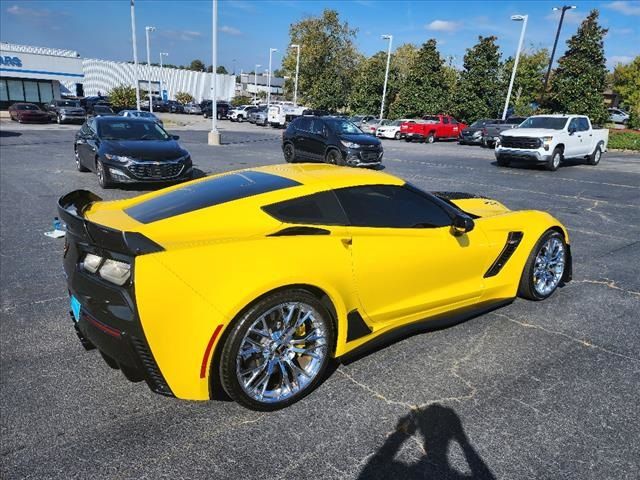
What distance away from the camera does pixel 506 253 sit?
13.5ft

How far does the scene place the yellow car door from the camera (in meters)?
3.18

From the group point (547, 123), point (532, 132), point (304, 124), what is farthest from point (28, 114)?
point (547, 123)

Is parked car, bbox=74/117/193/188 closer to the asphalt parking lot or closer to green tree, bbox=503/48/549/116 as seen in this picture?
the asphalt parking lot

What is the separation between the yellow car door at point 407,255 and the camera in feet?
10.4

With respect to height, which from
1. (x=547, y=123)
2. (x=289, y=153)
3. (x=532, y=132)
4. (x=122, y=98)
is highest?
(x=547, y=123)

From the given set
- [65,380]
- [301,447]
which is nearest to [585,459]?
[301,447]

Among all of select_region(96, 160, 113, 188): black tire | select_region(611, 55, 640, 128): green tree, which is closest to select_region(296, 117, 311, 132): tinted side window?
select_region(96, 160, 113, 188): black tire

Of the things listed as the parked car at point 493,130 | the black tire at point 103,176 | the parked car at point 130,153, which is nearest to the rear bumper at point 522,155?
the parked car at point 493,130

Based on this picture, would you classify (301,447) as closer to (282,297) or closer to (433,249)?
(282,297)

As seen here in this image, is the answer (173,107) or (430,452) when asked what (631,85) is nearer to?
(173,107)

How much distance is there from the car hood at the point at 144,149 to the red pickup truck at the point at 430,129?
862 inches

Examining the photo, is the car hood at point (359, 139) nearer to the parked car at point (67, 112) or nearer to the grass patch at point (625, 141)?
the grass patch at point (625, 141)

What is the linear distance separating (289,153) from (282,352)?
47.0 ft

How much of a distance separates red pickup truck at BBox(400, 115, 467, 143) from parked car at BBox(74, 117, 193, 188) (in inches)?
841
